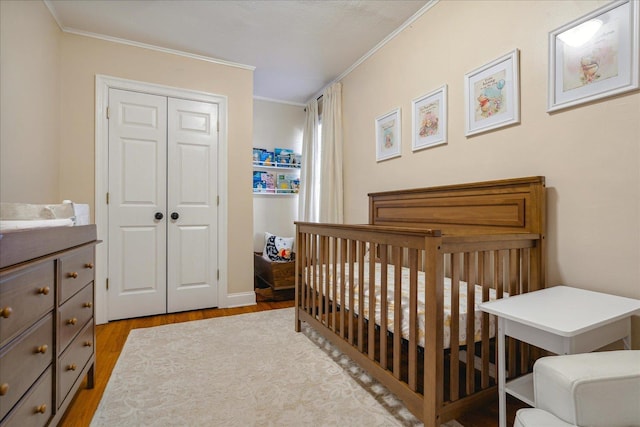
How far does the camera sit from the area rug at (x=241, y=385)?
136 centimetres

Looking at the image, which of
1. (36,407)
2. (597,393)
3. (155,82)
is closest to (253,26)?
(155,82)

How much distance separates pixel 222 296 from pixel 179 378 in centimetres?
139

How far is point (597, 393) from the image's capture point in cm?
74

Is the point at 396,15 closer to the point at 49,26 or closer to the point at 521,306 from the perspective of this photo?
the point at 521,306

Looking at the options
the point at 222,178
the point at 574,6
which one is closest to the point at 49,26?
the point at 222,178

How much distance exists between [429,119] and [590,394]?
1922mm

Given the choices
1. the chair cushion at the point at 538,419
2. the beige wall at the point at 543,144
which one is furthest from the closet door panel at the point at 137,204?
the chair cushion at the point at 538,419

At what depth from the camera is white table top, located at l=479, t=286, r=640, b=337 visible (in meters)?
0.99

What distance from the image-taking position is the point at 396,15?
238 centimetres

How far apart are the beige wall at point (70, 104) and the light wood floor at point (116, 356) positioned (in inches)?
13.8

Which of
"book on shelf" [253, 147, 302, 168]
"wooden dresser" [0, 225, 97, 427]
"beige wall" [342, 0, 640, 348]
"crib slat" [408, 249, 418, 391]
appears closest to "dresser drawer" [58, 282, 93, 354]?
"wooden dresser" [0, 225, 97, 427]

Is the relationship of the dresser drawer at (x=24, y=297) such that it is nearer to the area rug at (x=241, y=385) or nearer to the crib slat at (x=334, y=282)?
the area rug at (x=241, y=385)

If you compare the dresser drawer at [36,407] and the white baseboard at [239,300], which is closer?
the dresser drawer at [36,407]

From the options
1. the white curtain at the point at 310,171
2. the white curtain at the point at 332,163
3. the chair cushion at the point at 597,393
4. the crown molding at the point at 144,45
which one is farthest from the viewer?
the white curtain at the point at 310,171
